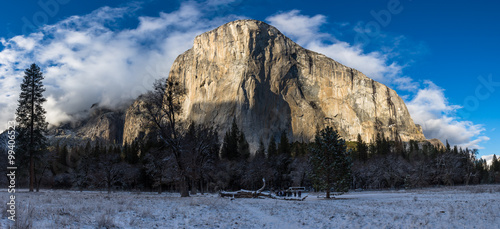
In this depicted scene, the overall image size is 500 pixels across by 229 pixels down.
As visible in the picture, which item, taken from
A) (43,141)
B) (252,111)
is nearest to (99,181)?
(43,141)

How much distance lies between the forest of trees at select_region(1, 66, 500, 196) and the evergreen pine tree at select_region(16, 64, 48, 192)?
5.03 ft

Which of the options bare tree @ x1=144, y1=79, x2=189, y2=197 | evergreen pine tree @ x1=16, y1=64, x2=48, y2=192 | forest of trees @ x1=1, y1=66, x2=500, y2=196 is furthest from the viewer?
evergreen pine tree @ x1=16, y1=64, x2=48, y2=192

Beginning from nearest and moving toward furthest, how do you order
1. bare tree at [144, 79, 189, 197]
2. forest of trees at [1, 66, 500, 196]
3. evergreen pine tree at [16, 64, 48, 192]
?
1. bare tree at [144, 79, 189, 197]
2. forest of trees at [1, 66, 500, 196]
3. evergreen pine tree at [16, 64, 48, 192]

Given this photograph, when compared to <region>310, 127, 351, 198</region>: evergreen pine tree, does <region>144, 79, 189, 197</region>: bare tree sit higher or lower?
higher

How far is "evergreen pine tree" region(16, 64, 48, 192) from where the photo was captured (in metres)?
35.5

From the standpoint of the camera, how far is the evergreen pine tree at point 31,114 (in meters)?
35.5

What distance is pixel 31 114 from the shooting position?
35625 millimetres

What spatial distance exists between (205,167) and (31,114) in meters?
20.3

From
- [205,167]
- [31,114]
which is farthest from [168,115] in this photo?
[31,114]

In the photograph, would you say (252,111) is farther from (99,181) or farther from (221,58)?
(99,181)

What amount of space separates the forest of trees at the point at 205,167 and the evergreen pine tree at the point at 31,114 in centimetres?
153

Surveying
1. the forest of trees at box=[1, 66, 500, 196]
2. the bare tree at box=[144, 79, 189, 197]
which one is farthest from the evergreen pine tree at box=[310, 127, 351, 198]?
the bare tree at box=[144, 79, 189, 197]

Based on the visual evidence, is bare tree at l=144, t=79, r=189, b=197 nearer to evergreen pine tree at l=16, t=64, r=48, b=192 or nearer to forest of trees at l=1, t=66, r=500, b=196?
forest of trees at l=1, t=66, r=500, b=196

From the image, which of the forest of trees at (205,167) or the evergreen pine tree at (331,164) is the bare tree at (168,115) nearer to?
the forest of trees at (205,167)
